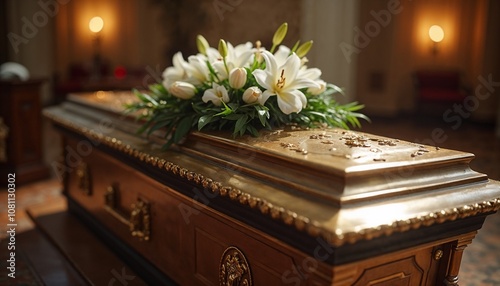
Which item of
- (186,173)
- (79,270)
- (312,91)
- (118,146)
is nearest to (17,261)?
(79,270)

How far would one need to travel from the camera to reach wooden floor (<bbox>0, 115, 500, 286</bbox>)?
3045mm

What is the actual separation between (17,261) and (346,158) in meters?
2.23

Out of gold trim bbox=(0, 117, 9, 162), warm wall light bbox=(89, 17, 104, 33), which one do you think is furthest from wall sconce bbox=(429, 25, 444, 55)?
gold trim bbox=(0, 117, 9, 162)

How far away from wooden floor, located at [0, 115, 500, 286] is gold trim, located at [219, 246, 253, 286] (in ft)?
5.19

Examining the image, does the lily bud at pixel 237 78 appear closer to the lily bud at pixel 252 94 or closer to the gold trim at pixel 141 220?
the lily bud at pixel 252 94

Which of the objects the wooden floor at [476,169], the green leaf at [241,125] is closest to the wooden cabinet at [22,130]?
the wooden floor at [476,169]

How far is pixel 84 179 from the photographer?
3.33m

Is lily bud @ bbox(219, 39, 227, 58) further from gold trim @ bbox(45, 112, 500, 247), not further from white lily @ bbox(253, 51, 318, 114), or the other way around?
gold trim @ bbox(45, 112, 500, 247)

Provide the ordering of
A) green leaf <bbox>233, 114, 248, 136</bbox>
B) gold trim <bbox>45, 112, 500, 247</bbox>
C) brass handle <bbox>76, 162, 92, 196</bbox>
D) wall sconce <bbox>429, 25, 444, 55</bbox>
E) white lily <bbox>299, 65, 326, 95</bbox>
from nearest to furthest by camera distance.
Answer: gold trim <bbox>45, 112, 500, 247</bbox>, green leaf <bbox>233, 114, 248, 136</bbox>, white lily <bbox>299, 65, 326, 95</bbox>, brass handle <bbox>76, 162, 92, 196</bbox>, wall sconce <bbox>429, 25, 444, 55</bbox>

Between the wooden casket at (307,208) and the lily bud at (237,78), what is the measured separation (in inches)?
8.5

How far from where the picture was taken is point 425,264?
163cm

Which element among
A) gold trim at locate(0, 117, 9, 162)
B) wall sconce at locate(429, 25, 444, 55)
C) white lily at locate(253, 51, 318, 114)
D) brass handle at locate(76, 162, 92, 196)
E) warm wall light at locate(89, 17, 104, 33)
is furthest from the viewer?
warm wall light at locate(89, 17, 104, 33)

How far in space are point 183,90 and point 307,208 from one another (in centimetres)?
103

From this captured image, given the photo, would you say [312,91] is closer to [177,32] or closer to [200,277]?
[200,277]
